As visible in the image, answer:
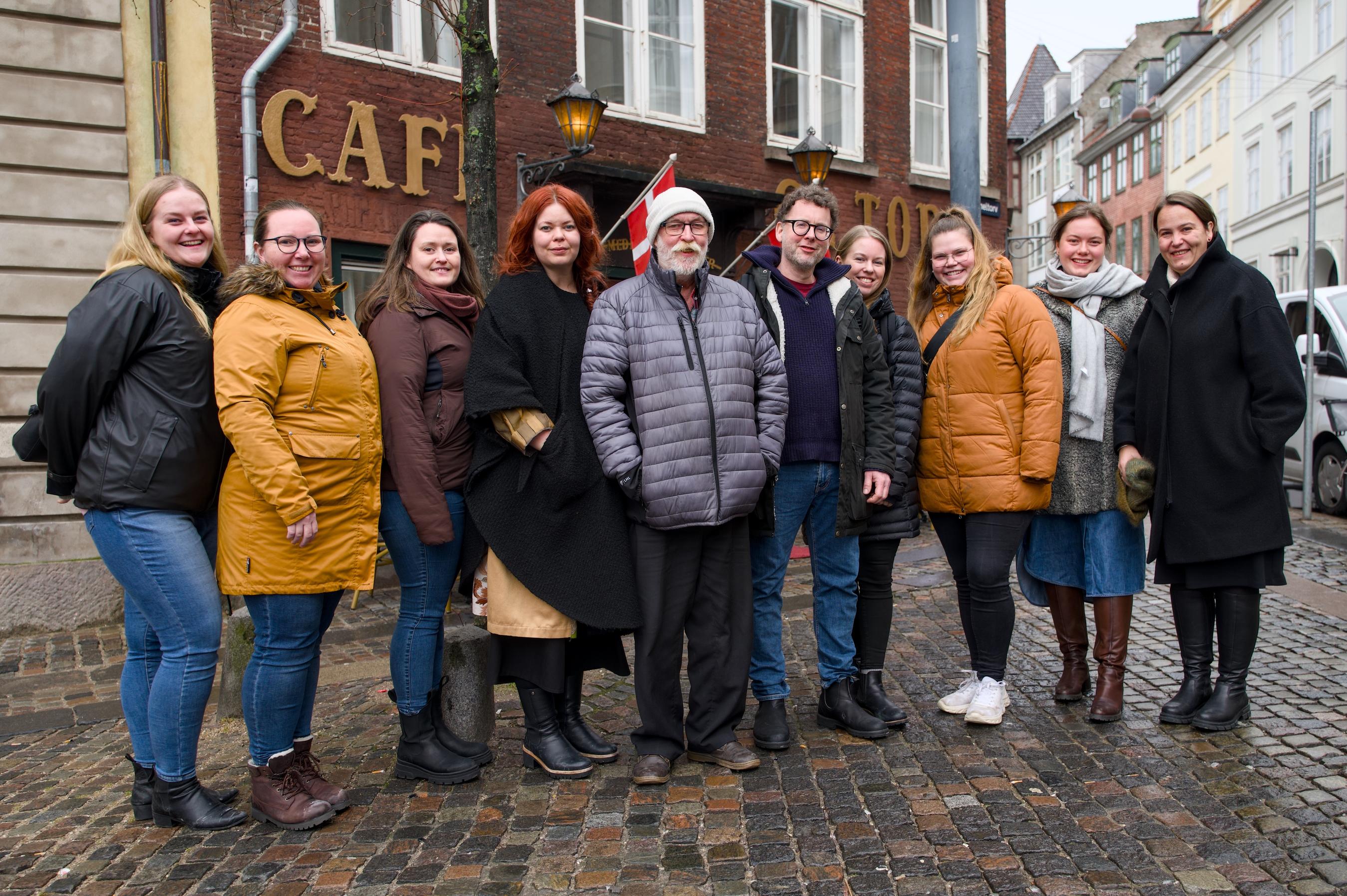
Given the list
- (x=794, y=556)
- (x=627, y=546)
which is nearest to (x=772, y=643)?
(x=627, y=546)

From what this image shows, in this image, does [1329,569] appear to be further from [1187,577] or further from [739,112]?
[739,112]

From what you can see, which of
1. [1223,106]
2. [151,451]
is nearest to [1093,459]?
[151,451]

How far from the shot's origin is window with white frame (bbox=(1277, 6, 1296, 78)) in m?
29.6

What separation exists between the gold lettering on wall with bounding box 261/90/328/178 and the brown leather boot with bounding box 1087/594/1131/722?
7.31 m

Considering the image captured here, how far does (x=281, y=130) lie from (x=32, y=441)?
622 cm

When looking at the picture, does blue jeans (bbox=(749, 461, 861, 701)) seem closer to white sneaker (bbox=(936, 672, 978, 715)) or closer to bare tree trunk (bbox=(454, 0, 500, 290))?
white sneaker (bbox=(936, 672, 978, 715))

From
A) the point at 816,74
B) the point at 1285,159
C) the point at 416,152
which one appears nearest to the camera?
the point at 416,152

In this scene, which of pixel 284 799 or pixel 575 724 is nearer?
pixel 284 799

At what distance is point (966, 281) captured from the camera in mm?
4320

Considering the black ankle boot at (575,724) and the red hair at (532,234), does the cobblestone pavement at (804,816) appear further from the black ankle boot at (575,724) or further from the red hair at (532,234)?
the red hair at (532,234)

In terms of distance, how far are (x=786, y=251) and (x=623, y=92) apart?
26.6ft

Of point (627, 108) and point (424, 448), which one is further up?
point (627, 108)

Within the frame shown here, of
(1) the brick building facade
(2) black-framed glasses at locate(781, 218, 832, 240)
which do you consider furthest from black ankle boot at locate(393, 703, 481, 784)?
(1) the brick building facade

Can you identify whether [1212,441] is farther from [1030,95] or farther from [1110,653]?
[1030,95]
